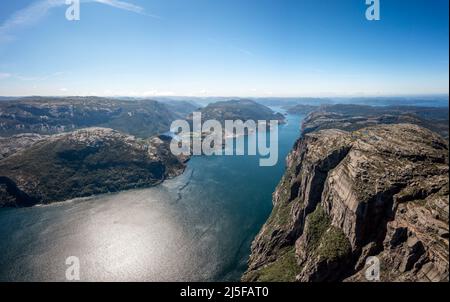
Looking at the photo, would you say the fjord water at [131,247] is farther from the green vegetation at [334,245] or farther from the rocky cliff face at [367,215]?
the green vegetation at [334,245]

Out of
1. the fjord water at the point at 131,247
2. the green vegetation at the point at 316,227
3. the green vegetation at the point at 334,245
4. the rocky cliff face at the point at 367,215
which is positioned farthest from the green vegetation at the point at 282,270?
the green vegetation at the point at 334,245

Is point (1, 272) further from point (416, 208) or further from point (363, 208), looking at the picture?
point (416, 208)

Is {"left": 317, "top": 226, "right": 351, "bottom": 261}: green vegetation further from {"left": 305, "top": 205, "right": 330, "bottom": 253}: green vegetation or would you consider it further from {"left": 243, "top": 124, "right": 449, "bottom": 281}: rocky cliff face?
{"left": 305, "top": 205, "right": 330, "bottom": 253}: green vegetation

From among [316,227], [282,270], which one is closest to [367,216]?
[316,227]

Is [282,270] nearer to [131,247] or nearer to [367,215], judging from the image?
[367,215]


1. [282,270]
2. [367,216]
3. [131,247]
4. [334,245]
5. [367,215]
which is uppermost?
[367,215]

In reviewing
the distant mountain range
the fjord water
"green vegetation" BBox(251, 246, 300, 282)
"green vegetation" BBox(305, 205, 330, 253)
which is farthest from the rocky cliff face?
the fjord water

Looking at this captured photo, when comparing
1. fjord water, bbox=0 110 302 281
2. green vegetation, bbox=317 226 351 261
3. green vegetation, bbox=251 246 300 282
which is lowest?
fjord water, bbox=0 110 302 281

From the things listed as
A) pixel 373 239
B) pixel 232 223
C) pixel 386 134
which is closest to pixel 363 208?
pixel 373 239
